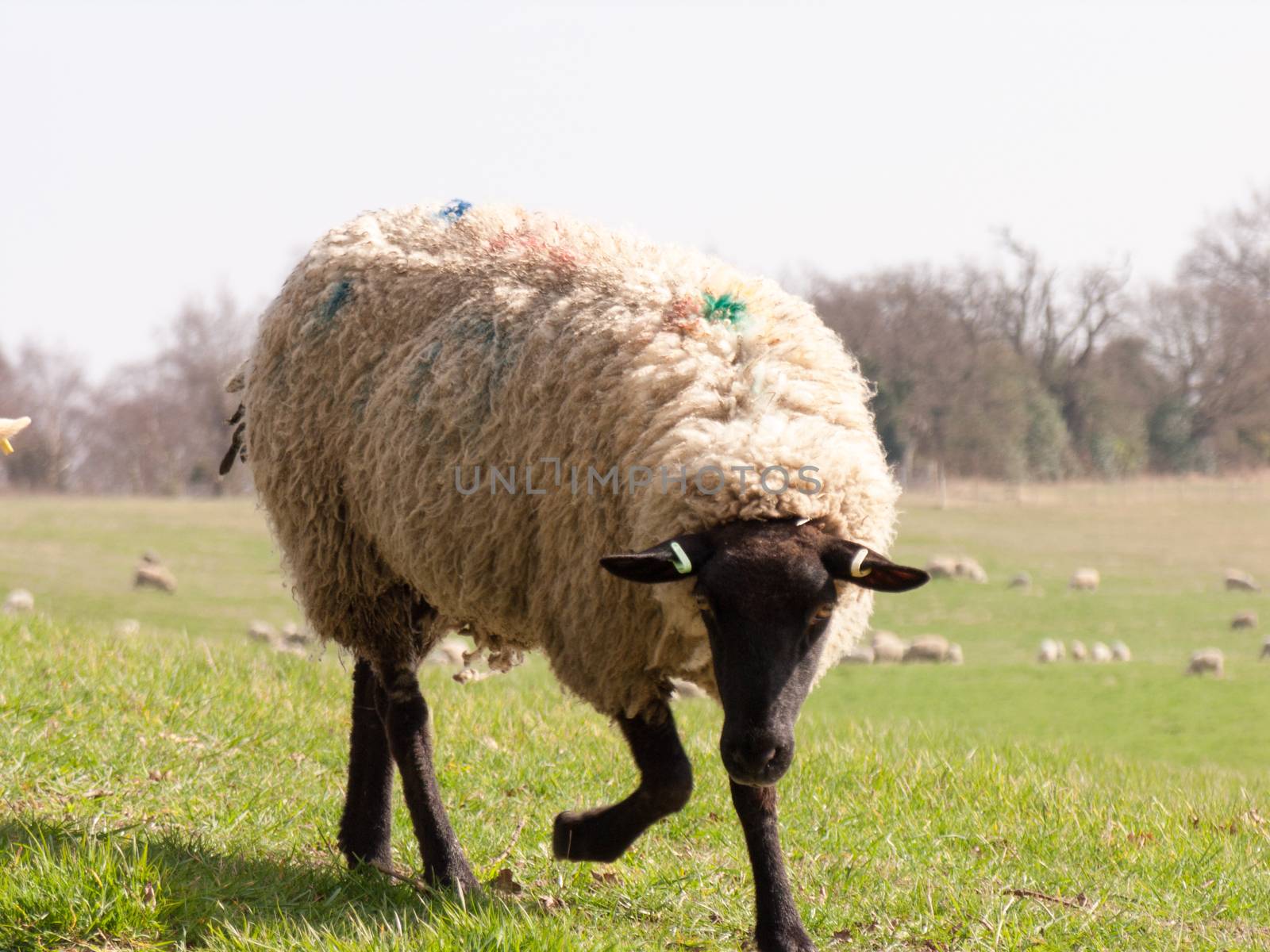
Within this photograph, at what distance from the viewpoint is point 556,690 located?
27.3 feet

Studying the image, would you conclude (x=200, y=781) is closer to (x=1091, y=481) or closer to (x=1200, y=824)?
(x=1200, y=824)

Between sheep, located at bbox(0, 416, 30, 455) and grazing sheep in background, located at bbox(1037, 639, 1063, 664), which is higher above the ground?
sheep, located at bbox(0, 416, 30, 455)

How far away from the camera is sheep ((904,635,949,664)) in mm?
15789

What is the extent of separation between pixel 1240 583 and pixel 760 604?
848 inches

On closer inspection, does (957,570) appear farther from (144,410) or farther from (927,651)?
(144,410)

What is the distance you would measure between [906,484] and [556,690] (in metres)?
28.5

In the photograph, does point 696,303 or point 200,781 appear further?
point 200,781

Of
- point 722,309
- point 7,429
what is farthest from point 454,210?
point 7,429

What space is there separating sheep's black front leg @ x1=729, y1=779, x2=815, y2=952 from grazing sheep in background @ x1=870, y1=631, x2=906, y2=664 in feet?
40.9

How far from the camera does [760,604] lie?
356 centimetres

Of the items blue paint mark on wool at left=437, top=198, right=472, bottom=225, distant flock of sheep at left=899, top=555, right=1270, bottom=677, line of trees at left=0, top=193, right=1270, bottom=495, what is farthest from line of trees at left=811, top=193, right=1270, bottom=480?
blue paint mark on wool at left=437, top=198, right=472, bottom=225

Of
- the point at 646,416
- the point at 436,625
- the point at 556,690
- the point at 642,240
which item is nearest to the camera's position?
the point at 646,416

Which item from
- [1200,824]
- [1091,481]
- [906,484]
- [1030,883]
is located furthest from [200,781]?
[1091,481]

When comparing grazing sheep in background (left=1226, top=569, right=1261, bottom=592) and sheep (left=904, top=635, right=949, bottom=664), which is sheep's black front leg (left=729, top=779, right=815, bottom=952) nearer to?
sheep (left=904, top=635, right=949, bottom=664)
